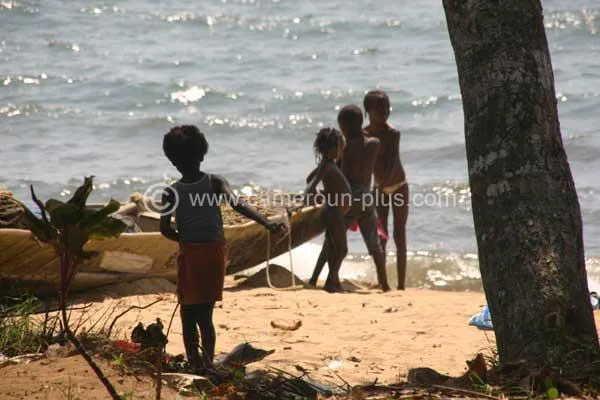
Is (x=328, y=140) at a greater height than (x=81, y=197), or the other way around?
(x=81, y=197)

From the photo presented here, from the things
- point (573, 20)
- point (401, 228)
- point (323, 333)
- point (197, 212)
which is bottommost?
point (323, 333)

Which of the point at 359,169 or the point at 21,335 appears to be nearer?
the point at 21,335

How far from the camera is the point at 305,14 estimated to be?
26312 millimetres

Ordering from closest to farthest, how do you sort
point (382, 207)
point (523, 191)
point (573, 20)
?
point (523, 191), point (382, 207), point (573, 20)

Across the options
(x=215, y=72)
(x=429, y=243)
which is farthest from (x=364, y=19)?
(x=429, y=243)

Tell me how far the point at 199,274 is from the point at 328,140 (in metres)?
3.20

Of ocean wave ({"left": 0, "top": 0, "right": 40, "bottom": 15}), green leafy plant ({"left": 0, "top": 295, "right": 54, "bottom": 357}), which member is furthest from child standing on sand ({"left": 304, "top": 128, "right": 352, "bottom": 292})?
ocean wave ({"left": 0, "top": 0, "right": 40, "bottom": 15})

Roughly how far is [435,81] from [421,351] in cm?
1402

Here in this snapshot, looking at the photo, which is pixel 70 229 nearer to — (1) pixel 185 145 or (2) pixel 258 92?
(1) pixel 185 145

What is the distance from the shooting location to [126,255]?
26.7 ft

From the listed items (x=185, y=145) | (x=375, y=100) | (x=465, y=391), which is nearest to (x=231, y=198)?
(x=185, y=145)

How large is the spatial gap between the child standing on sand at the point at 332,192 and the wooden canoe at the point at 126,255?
384 mm

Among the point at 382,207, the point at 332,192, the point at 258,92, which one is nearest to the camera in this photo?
the point at 332,192

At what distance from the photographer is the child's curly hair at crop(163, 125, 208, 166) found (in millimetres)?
5668
